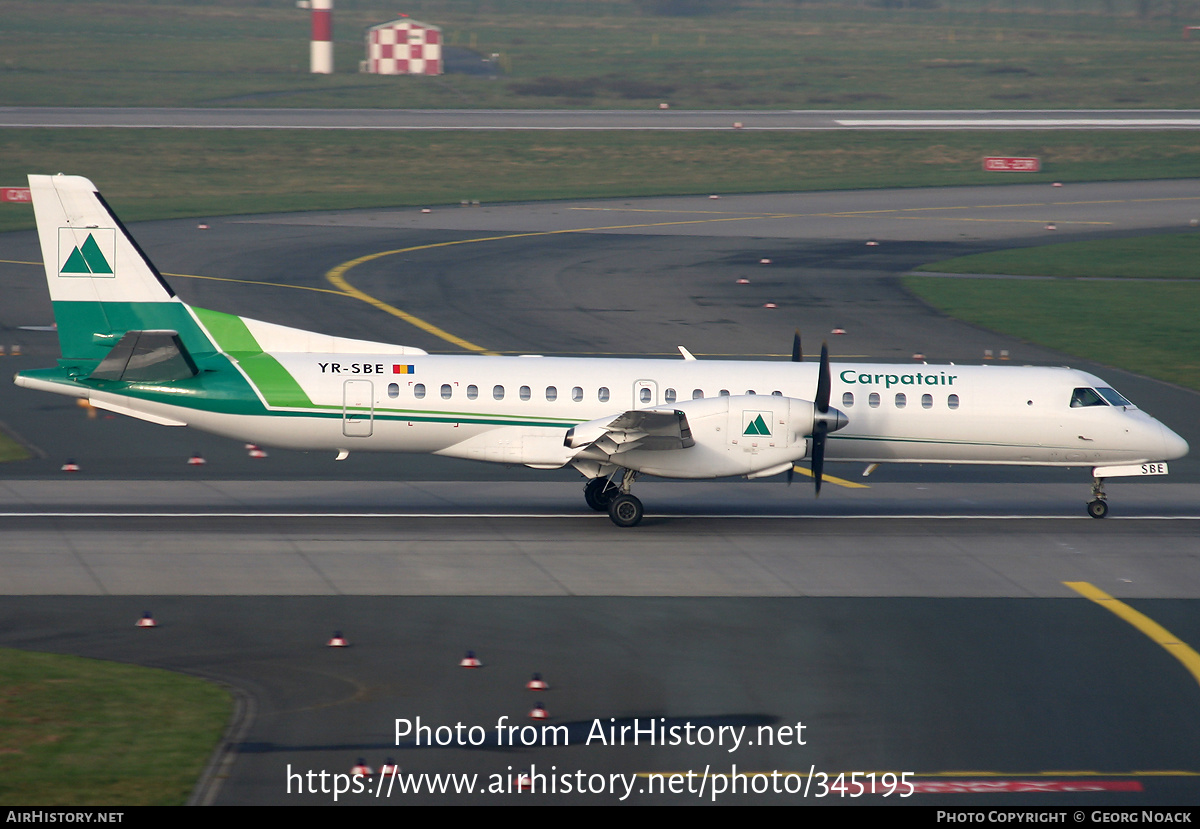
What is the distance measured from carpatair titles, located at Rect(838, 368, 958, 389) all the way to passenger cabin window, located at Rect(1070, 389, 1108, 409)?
8.00ft

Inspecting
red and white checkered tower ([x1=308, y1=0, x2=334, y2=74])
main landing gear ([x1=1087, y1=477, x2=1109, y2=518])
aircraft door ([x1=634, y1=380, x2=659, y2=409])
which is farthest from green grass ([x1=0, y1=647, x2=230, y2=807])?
red and white checkered tower ([x1=308, y1=0, x2=334, y2=74])

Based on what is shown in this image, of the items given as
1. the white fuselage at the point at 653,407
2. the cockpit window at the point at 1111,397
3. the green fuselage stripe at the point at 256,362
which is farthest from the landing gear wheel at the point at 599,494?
the cockpit window at the point at 1111,397

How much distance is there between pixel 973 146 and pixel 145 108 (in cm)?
5692

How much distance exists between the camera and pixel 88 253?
2503 centimetres

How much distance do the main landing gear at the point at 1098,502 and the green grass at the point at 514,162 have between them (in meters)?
46.6

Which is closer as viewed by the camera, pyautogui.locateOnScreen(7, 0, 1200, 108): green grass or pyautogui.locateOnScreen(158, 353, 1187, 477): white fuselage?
pyautogui.locateOnScreen(158, 353, 1187, 477): white fuselage

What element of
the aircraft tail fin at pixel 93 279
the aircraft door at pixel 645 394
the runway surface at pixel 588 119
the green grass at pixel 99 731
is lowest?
the green grass at pixel 99 731

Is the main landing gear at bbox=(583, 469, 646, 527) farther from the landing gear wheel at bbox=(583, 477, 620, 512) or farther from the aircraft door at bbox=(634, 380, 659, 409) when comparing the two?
the aircraft door at bbox=(634, 380, 659, 409)

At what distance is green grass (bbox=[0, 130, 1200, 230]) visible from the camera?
7050 centimetres

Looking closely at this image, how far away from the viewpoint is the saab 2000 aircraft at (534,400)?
79.9 feet

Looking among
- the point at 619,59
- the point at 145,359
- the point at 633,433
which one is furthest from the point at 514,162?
the point at 633,433

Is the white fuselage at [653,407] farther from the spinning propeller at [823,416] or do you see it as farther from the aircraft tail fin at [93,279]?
the aircraft tail fin at [93,279]

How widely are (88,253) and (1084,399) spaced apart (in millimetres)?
19937

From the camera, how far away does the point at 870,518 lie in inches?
→ 1036
